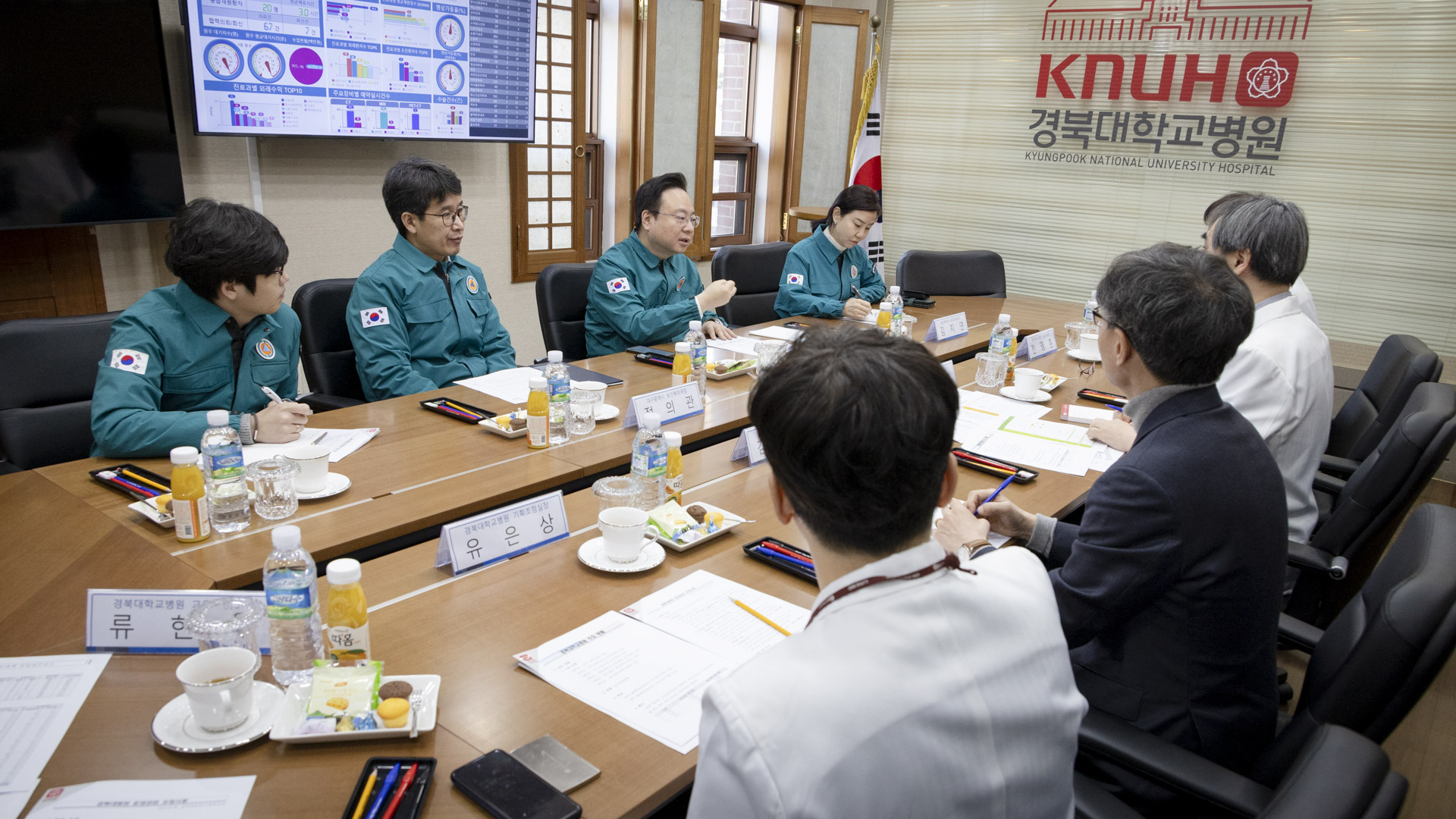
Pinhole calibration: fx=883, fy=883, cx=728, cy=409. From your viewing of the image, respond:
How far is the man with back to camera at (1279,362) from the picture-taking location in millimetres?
2172

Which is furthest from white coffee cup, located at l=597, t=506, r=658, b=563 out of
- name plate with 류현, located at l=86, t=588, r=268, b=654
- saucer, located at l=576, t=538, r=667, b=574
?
name plate with 류현, located at l=86, t=588, r=268, b=654

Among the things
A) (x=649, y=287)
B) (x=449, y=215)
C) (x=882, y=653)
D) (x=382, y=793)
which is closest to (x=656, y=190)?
(x=649, y=287)

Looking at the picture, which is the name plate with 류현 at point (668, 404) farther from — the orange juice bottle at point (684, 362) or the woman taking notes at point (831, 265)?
the woman taking notes at point (831, 265)

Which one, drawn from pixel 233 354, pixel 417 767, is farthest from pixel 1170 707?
pixel 233 354

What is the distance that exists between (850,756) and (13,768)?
38.2 inches

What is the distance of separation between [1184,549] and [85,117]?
3.97m

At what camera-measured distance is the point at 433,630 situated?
1.37 meters

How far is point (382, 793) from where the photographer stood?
1.00 m

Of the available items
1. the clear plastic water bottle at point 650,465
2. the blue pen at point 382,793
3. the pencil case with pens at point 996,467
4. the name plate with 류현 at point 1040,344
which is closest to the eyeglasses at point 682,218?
the name plate with 류현 at point 1040,344

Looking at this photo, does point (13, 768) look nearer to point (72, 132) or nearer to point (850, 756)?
point (850, 756)

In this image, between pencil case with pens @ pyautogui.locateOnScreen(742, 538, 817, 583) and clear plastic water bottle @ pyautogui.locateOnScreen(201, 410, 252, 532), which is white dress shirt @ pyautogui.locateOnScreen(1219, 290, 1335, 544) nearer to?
pencil case with pens @ pyautogui.locateOnScreen(742, 538, 817, 583)

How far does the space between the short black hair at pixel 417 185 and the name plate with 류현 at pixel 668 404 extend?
989mm

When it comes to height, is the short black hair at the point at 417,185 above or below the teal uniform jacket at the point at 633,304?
above

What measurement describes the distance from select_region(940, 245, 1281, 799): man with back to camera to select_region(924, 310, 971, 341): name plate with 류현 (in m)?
2.14
